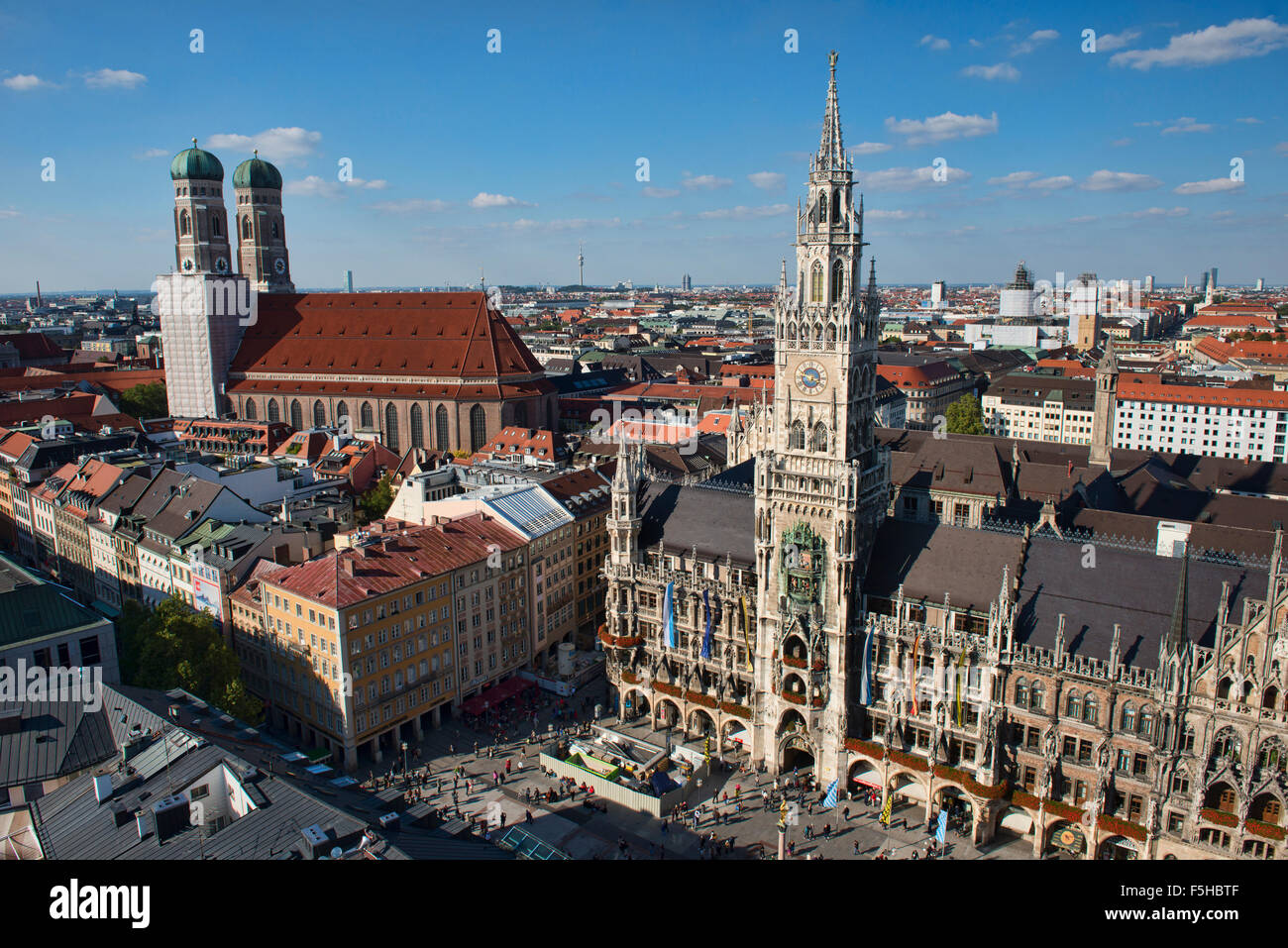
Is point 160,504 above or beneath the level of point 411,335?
beneath

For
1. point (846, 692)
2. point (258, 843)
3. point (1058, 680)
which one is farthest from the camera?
point (846, 692)

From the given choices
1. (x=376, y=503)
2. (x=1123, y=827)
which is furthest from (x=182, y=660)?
(x=1123, y=827)

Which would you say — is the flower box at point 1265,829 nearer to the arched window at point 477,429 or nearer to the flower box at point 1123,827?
the flower box at point 1123,827

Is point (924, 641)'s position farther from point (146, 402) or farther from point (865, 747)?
point (146, 402)

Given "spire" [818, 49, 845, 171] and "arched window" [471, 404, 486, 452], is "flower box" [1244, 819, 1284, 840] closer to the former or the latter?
"spire" [818, 49, 845, 171]
